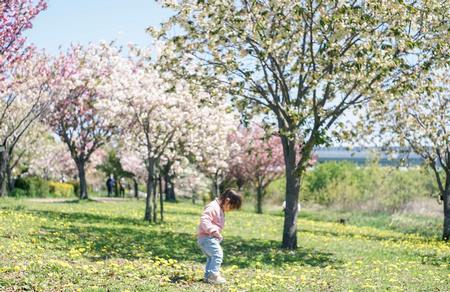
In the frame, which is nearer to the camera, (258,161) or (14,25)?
(14,25)

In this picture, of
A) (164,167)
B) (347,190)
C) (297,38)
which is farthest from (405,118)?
(164,167)

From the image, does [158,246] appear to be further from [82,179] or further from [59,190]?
[59,190]

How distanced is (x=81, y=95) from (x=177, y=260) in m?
26.7

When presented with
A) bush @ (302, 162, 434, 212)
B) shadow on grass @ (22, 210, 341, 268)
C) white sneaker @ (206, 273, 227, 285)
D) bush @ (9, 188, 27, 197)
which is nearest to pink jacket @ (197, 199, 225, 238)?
white sneaker @ (206, 273, 227, 285)

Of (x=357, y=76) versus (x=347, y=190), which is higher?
(x=357, y=76)

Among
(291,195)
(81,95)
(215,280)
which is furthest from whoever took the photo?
(81,95)

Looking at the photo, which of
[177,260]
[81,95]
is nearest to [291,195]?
[177,260]

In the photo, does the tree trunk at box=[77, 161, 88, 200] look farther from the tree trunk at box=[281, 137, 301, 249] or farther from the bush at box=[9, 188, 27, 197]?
the tree trunk at box=[281, 137, 301, 249]

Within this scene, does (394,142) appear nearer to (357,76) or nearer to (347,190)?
(357,76)

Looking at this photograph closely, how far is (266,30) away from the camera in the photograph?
1639 cm

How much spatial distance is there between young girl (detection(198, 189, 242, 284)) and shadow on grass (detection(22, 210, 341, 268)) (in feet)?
11.6

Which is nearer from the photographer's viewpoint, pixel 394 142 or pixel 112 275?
pixel 112 275

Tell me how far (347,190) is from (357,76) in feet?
110

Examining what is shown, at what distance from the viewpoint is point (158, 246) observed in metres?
16.3
